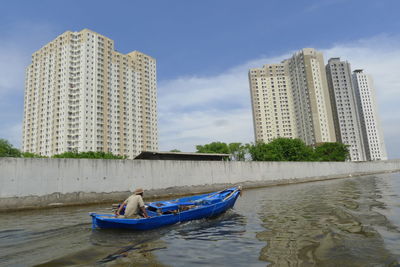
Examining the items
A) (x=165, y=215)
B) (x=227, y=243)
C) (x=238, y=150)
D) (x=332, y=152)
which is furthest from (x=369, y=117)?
(x=227, y=243)

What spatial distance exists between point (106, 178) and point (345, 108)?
105921 millimetres

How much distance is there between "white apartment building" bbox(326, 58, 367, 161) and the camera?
99.2m

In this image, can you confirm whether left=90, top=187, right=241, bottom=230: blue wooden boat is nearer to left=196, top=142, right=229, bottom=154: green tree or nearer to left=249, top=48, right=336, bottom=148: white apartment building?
left=196, top=142, right=229, bottom=154: green tree

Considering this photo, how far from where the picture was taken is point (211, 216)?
1126 cm

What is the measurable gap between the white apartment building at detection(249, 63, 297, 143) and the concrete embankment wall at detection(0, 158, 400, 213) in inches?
3027

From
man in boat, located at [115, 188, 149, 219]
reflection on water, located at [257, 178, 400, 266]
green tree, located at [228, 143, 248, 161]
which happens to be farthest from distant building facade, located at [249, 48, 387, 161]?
man in boat, located at [115, 188, 149, 219]

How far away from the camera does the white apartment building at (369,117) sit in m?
110

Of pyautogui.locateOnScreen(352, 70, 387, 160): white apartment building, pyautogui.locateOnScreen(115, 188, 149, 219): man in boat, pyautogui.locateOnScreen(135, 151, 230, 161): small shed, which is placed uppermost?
pyautogui.locateOnScreen(352, 70, 387, 160): white apartment building

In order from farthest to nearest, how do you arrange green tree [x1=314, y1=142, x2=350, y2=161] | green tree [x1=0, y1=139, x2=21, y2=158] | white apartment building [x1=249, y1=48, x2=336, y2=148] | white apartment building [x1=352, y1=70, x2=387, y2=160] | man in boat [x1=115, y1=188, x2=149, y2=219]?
1. white apartment building [x1=352, y1=70, x2=387, y2=160]
2. white apartment building [x1=249, y1=48, x2=336, y2=148]
3. green tree [x1=314, y1=142, x2=350, y2=161]
4. green tree [x1=0, y1=139, x2=21, y2=158]
5. man in boat [x1=115, y1=188, x2=149, y2=219]

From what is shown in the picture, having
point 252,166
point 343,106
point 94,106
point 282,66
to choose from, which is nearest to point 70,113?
point 94,106

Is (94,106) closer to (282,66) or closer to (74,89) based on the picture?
(74,89)

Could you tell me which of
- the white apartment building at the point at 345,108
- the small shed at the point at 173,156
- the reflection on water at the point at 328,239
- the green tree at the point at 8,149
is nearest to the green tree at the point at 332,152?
the white apartment building at the point at 345,108

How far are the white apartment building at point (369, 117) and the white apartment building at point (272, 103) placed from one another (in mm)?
36466

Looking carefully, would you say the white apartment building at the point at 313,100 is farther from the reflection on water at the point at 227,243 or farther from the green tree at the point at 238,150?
the reflection on water at the point at 227,243
